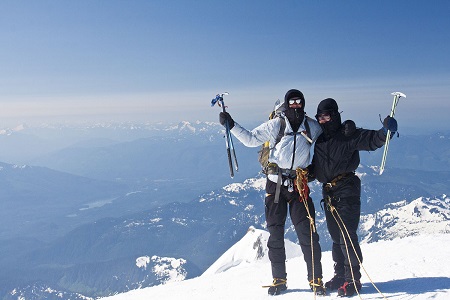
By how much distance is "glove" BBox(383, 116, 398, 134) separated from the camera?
729cm

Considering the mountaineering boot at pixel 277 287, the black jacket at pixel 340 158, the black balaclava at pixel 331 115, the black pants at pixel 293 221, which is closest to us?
the black jacket at pixel 340 158

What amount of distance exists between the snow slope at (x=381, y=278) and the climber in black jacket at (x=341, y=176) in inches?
27.3

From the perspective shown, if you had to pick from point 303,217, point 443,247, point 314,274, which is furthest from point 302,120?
point 443,247

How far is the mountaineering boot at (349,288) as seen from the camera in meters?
7.89

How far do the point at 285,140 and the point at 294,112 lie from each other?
0.64 metres

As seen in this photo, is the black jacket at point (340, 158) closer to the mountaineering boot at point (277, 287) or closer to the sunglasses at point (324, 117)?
the sunglasses at point (324, 117)

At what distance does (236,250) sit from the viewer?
87.6m

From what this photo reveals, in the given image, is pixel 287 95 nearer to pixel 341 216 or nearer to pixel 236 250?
pixel 341 216

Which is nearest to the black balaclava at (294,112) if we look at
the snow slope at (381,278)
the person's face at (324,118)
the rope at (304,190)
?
the person's face at (324,118)

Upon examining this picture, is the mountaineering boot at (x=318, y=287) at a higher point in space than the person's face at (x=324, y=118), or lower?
lower

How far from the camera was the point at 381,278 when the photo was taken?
9.18m

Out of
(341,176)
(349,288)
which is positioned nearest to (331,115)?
(341,176)

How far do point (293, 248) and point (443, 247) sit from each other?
134ft

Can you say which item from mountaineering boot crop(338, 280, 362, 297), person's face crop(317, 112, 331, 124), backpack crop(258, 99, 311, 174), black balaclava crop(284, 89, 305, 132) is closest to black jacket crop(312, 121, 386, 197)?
person's face crop(317, 112, 331, 124)
